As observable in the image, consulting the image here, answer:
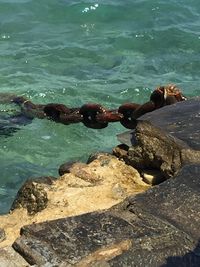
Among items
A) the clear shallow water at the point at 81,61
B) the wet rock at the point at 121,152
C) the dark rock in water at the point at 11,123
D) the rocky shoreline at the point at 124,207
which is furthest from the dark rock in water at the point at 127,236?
the dark rock in water at the point at 11,123

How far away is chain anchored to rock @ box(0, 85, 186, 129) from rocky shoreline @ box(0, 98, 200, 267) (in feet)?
0.61

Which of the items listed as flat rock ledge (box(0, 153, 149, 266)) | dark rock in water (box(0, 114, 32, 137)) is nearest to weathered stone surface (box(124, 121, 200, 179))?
flat rock ledge (box(0, 153, 149, 266))

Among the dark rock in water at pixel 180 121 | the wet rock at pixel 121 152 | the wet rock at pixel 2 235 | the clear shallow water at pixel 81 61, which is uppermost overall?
the dark rock in water at pixel 180 121

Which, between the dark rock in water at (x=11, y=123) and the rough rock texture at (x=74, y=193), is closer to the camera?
the rough rock texture at (x=74, y=193)

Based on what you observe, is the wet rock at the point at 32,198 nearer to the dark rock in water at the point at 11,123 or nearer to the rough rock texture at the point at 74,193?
the rough rock texture at the point at 74,193

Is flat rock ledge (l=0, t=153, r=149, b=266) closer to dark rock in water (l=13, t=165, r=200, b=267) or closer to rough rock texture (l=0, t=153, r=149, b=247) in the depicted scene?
rough rock texture (l=0, t=153, r=149, b=247)

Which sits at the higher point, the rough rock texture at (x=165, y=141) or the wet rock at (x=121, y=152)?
the rough rock texture at (x=165, y=141)

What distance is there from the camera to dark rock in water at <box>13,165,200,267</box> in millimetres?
2887

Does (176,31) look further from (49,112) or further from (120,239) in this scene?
(120,239)

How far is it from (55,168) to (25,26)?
503cm

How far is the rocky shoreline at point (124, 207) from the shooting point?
293 cm

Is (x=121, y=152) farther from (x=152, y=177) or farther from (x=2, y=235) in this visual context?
(x=2, y=235)

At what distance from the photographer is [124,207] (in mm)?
3342

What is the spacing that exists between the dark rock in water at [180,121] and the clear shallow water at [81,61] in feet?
4.50
